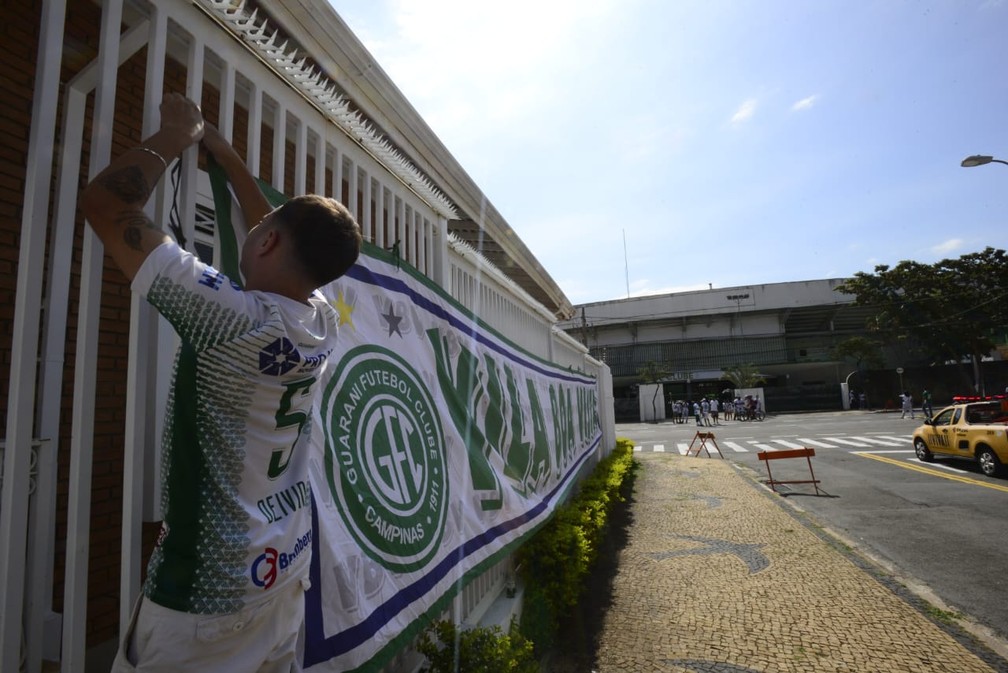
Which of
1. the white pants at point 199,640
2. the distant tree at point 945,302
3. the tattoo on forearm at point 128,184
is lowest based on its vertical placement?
the white pants at point 199,640

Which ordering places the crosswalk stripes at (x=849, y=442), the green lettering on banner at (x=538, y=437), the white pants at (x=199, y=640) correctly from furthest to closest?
the crosswalk stripes at (x=849, y=442) < the green lettering on banner at (x=538, y=437) < the white pants at (x=199, y=640)

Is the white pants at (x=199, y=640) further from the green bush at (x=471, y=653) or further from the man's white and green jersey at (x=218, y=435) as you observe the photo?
the green bush at (x=471, y=653)

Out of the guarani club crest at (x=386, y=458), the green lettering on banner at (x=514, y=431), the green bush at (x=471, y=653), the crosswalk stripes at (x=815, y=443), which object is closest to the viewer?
the guarani club crest at (x=386, y=458)

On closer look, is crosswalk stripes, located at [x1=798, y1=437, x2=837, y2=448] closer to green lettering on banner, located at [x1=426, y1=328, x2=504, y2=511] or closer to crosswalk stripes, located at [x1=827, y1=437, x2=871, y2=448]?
crosswalk stripes, located at [x1=827, y1=437, x2=871, y2=448]

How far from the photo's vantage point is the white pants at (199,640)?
48.3 inches

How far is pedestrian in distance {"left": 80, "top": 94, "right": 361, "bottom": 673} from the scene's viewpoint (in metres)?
1.24

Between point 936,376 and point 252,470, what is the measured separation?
53.0 metres

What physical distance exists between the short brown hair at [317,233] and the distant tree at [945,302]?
4730 centimetres

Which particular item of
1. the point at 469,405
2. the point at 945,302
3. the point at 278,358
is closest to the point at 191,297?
the point at 278,358

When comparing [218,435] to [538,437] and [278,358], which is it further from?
[538,437]

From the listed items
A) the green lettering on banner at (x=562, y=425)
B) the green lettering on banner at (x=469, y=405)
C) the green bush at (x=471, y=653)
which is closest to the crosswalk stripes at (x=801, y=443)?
the green lettering on banner at (x=562, y=425)

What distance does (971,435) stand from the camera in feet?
38.5

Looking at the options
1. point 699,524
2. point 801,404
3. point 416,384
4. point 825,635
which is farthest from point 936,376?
point 416,384

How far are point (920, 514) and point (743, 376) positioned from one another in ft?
124
